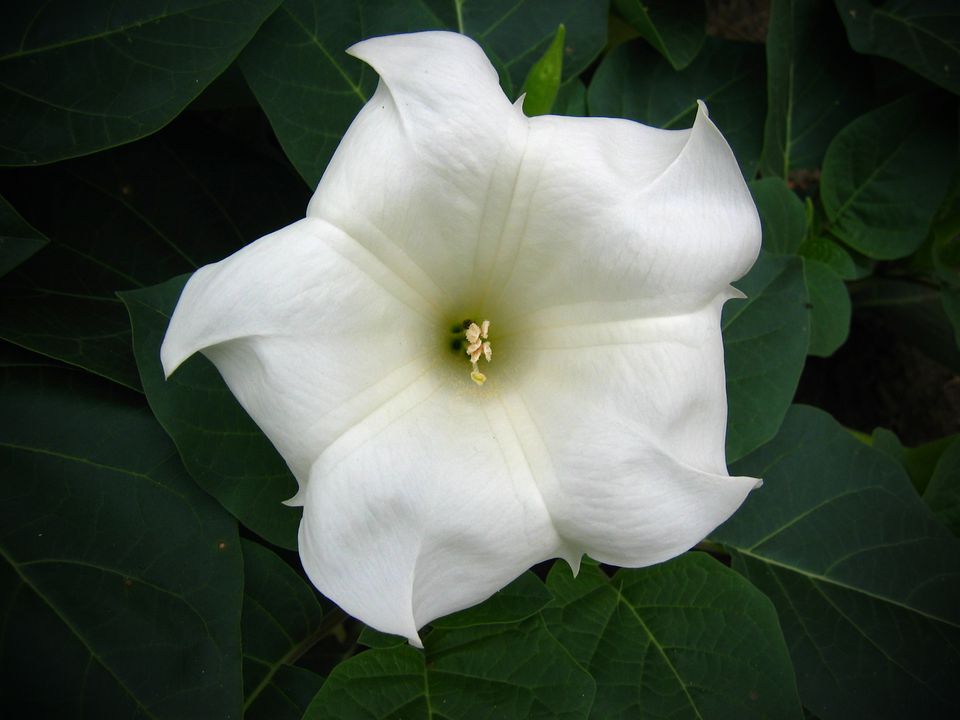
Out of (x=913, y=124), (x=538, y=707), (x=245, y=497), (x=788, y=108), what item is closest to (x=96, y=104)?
(x=245, y=497)

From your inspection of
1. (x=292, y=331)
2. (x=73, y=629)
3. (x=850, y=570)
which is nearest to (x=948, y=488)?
(x=850, y=570)

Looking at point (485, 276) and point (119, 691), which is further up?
point (485, 276)

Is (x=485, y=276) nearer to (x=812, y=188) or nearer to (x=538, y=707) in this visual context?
(x=538, y=707)

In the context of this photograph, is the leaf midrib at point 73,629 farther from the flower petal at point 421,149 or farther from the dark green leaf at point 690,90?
the dark green leaf at point 690,90

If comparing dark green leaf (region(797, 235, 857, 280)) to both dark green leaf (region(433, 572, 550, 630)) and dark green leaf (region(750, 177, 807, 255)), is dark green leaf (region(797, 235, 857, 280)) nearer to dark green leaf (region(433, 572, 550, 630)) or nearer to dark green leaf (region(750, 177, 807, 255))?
dark green leaf (region(750, 177, 807, 255))

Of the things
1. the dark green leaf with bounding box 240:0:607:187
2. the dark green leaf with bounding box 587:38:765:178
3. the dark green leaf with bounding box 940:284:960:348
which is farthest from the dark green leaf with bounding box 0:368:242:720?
the dark green leaf with bounding box 940:284:960:348

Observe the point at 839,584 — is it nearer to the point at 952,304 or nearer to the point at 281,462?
the point at 952,304

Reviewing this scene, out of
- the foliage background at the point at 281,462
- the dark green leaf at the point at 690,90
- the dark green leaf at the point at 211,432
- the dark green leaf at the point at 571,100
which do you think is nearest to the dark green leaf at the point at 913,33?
the foliage background at the point at 281,462
